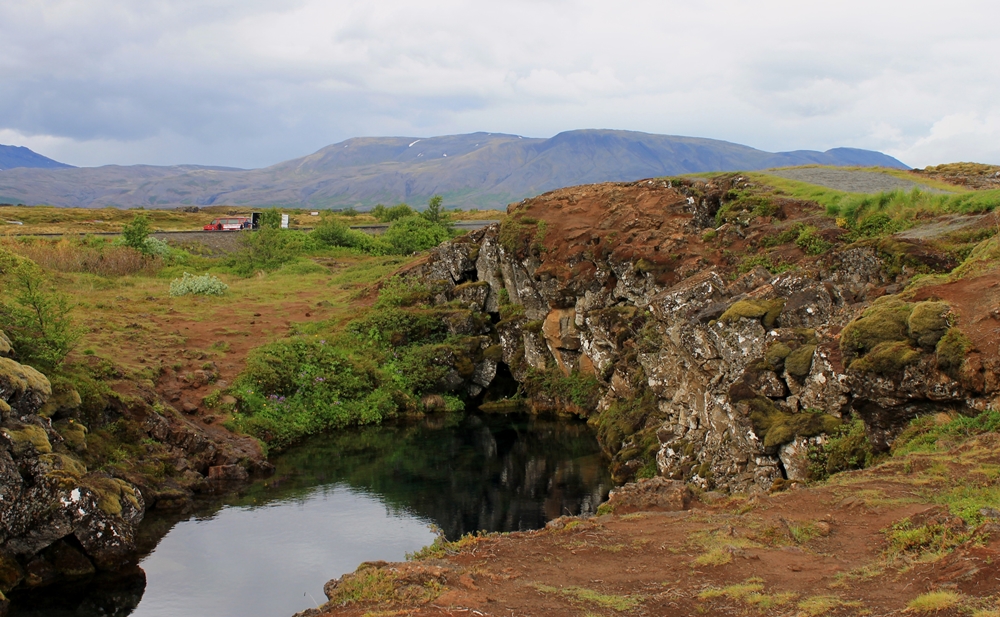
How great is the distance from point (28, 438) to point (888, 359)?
21.0 metres

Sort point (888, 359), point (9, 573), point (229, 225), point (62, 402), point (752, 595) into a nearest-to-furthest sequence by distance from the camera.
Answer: point (752, 595)
point (888, 359)
point (9, 573)
point (62, 402)
point (229, 225)

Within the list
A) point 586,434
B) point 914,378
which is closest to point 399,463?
point 586,434

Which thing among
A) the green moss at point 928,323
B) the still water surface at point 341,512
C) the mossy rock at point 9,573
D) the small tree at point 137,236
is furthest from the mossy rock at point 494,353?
the small tree at point 137,236

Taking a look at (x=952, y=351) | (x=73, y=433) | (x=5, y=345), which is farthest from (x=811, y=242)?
(x=5, y=345)

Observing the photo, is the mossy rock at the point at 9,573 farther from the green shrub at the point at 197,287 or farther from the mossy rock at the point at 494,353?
the green shrub at the point at 197,287

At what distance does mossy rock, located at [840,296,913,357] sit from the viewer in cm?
1945

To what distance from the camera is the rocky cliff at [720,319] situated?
19.0 meters

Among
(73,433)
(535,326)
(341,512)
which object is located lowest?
(341,512)

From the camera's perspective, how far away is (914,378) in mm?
18156

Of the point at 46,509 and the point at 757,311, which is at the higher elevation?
the point at 757,311

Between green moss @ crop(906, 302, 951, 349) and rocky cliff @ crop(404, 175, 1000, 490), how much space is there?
4 centimetres

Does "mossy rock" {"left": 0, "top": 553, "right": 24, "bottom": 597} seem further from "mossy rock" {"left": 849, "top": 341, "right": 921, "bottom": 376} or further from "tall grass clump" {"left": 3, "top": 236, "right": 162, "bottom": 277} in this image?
"tall grass clump" {"left": 3, "top": 236, "right": 162, "bottom": 277}

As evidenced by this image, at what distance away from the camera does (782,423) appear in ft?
65.8

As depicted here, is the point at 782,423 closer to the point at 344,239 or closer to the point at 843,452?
the point at 843,452
